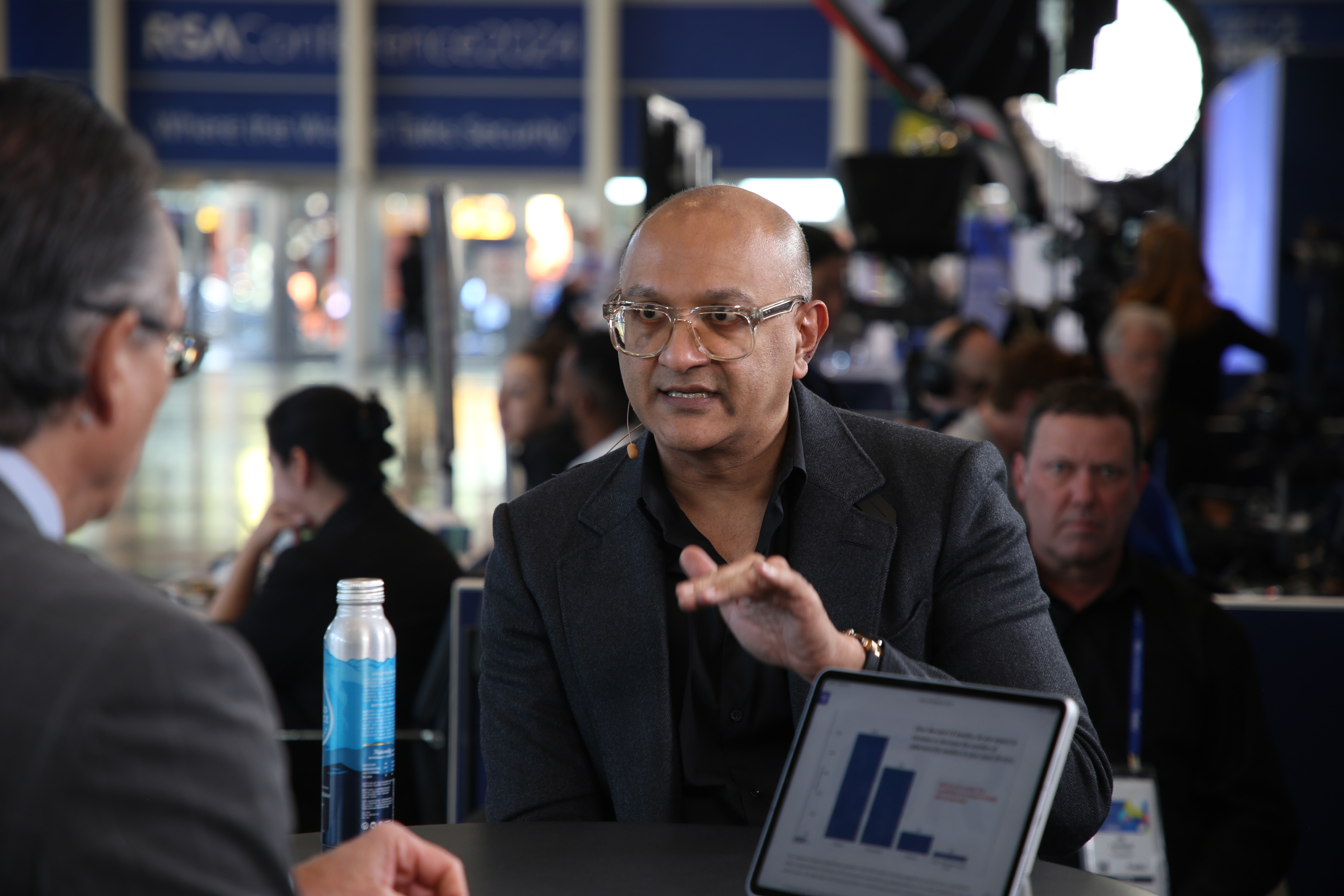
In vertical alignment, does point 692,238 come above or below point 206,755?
above

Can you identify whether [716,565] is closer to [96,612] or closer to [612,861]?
[612,861]

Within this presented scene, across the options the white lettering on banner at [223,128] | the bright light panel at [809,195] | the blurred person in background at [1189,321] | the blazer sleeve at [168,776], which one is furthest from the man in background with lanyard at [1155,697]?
the white lettering on banner at [223,128]

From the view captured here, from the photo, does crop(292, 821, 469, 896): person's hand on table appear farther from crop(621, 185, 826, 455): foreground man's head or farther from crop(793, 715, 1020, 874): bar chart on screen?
crop(621, 185, 826, 455): foreground man's head

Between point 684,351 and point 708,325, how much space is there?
0.14 feet

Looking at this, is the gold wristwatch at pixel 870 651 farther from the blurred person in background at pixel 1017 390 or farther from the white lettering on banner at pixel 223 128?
the white lettering on banner at pixel 223 128

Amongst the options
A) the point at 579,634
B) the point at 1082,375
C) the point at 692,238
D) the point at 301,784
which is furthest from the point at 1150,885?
the point at 1082,375

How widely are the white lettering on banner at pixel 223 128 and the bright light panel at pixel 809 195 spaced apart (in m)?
5.21

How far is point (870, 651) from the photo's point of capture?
1.26 meters

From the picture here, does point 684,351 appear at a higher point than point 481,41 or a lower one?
lower

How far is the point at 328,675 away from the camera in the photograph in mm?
1366

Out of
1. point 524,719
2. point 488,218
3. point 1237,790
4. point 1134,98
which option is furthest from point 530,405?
point 488,218

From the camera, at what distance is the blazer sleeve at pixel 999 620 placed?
143 cm

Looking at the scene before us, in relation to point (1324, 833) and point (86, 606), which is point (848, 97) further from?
point (86, 606)

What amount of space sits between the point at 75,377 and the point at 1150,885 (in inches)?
68.9
